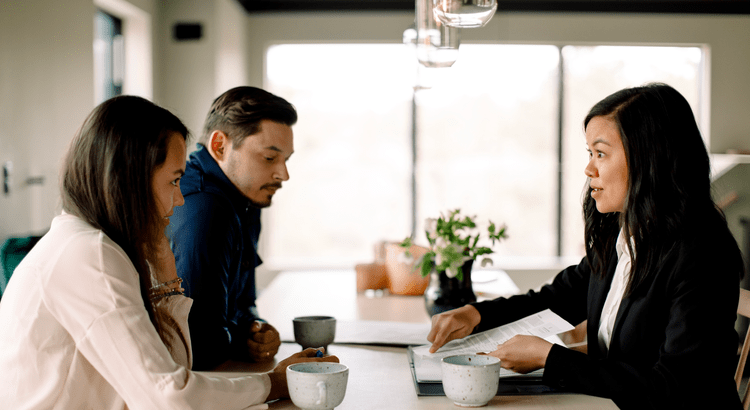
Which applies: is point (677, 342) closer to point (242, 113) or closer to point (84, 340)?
point (84, 340)

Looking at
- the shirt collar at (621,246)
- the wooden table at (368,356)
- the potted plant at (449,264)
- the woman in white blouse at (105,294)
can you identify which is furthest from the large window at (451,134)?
the woman in white blouse at (105,294)

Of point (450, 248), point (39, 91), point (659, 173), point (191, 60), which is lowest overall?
point (450, 248)

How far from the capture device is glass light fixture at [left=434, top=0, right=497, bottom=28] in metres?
1.40

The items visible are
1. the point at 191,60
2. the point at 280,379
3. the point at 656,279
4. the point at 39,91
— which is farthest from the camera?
the point at 191,60

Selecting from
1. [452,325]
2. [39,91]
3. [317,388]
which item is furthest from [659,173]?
[39,91]

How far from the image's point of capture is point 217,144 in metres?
1.73

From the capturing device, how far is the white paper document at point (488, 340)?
1.30 meters

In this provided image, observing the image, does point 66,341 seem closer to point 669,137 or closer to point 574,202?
point 669,137

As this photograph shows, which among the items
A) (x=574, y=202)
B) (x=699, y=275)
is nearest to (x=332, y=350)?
(x=699, y=275)

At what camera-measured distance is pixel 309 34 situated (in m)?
4.91

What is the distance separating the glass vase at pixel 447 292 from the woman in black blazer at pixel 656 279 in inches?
12.1

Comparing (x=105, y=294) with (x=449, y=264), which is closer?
(x=105, y=294)

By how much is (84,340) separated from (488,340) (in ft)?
2.86

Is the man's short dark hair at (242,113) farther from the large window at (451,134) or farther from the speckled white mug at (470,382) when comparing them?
the large window at (451,134)
